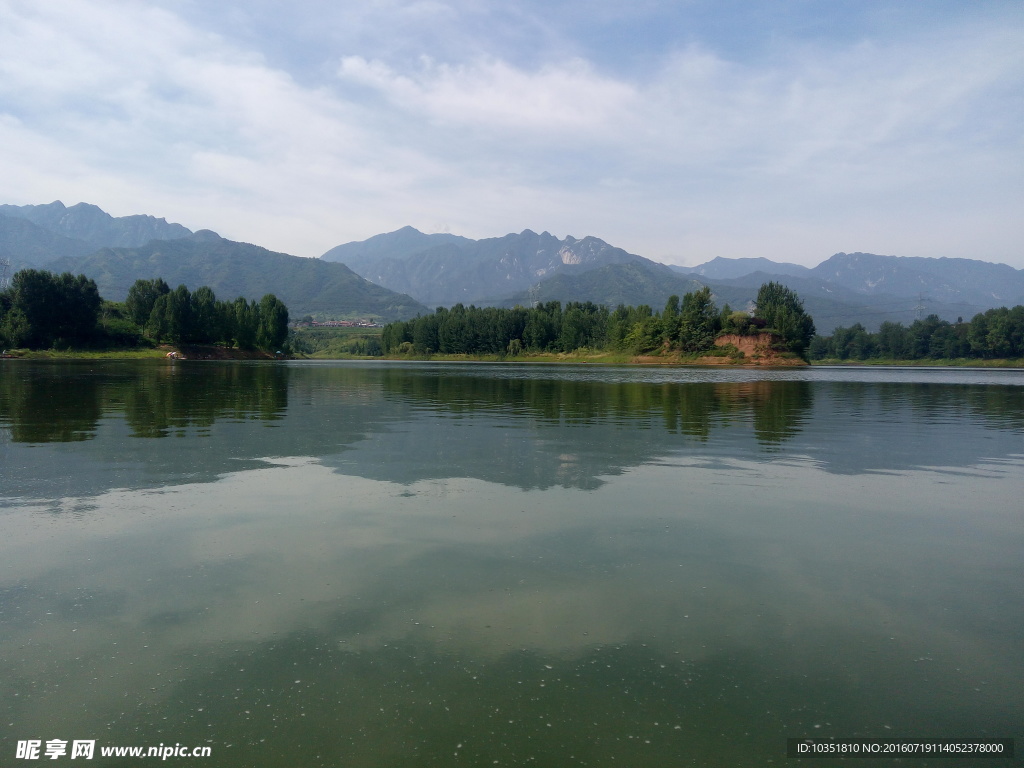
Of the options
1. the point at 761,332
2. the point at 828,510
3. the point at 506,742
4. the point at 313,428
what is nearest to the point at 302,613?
the point at 506,742

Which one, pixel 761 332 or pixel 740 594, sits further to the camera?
pixel 761 332

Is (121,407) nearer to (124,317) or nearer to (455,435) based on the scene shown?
(455,435)

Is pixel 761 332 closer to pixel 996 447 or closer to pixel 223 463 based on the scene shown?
pixel 996 447

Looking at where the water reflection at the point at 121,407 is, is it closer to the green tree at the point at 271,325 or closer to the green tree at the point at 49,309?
the green tree at the point at 49,309

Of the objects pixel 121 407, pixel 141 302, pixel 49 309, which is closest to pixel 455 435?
pixel 121 407

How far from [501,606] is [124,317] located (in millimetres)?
187119

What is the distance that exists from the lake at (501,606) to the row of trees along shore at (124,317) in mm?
144818

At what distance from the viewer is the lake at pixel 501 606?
20.1 feet

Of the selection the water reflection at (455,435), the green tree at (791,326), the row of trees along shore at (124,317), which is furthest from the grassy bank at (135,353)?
the green tree at (791,326)

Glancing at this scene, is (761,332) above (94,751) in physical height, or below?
above

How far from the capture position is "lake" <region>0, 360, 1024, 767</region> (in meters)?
6.12

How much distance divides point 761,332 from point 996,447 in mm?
160171

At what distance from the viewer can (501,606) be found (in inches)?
346

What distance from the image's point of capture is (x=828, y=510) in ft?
47.6
